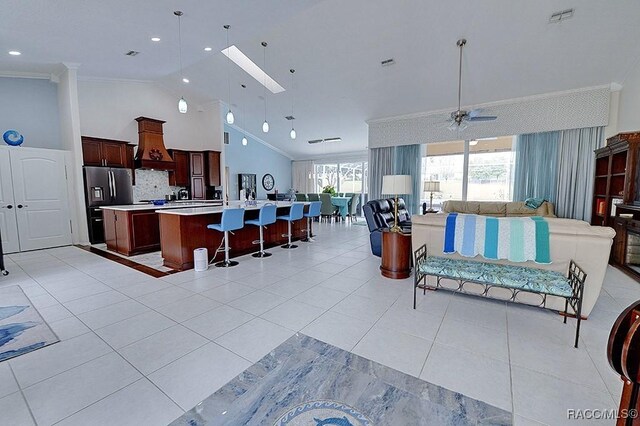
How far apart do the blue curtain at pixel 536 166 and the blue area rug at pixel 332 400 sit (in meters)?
6.09

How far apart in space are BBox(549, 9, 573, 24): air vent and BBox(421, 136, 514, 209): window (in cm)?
301

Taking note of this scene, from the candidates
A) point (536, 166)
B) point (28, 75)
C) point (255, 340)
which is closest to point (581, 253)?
point (255, 340)

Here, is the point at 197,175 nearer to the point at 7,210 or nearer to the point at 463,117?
the point at 7,210

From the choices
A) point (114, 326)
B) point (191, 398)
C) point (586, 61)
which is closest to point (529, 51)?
point (586, 61)

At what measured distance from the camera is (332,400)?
1654 millimetres

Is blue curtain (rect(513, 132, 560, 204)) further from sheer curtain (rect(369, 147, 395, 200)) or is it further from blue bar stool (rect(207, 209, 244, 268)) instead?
blue bar stool (rect(207, 209, 244, 268))

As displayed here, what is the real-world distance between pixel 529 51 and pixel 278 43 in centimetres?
434

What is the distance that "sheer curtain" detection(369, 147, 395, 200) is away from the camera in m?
7.86

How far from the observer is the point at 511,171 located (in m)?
6.48

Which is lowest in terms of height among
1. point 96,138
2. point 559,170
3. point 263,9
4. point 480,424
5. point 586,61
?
point 480,424

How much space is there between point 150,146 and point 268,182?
5334 millimetres

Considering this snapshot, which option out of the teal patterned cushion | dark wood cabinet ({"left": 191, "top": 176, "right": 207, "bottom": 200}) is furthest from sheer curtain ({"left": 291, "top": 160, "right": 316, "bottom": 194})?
the teal patterned cushion

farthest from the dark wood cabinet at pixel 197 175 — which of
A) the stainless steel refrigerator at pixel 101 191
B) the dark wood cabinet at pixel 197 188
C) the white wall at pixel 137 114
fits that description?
the stainless steel refrigerator at pixel 101 191

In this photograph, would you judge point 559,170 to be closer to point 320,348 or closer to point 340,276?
point 340,276
